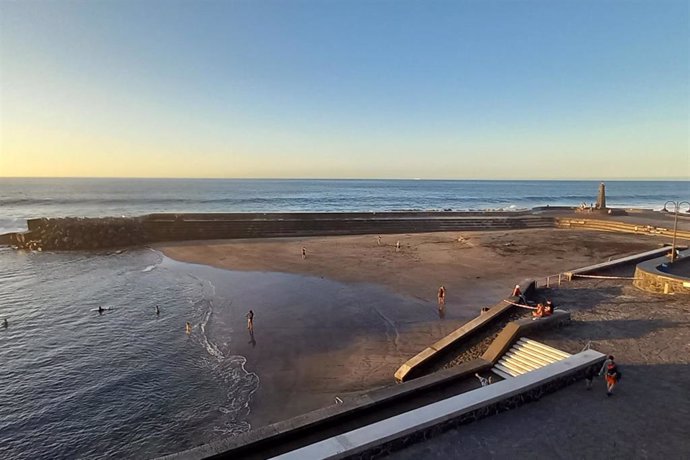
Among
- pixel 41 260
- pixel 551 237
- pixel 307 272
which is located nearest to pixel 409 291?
pixel 307 272

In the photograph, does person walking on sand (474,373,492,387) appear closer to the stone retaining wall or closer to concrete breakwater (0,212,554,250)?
the stone retaining wall

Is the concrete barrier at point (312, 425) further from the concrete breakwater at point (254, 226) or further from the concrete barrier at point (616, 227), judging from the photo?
the concrete barrier at point (616, 227)

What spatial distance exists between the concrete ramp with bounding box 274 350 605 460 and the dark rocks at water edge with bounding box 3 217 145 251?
37.8 metres

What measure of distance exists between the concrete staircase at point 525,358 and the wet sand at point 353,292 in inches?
131

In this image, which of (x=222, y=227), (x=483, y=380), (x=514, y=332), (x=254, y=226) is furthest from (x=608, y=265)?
(x=222, y=227)

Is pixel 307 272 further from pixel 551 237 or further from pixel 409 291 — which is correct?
pixel 551 237

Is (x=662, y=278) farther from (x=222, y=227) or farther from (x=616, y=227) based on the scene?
(x=222, y=227)

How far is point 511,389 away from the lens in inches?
307

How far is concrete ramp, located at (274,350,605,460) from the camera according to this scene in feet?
20.0

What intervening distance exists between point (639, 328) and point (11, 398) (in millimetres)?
19320

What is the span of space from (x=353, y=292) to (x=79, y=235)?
3150cm

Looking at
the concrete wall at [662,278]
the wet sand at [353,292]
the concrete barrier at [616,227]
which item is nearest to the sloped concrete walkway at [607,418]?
the concrete wall at [662,278]

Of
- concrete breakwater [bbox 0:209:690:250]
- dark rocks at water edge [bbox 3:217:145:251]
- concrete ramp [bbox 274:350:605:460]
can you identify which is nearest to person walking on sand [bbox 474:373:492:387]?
concrete ramp [bbox 274:350:605:460]

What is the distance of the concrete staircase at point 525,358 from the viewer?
10.4 metres
